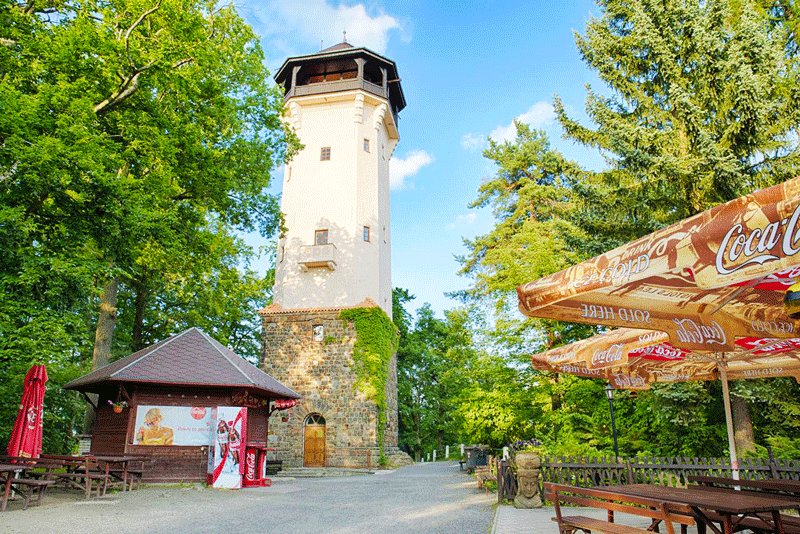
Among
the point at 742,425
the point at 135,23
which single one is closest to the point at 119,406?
the point at 135,23

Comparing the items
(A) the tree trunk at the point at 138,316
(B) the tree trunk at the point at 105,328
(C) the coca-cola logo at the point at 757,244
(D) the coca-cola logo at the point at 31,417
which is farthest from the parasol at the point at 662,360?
(A) the tree trunk at the point at 138,316

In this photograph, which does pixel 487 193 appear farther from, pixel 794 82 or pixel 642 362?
pixel 642 362

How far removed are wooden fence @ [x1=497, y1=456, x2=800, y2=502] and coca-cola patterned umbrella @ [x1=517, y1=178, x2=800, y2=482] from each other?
2.58m

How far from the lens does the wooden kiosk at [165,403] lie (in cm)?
1245

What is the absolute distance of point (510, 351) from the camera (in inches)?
579

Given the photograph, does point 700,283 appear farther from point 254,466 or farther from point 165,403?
point 165,403

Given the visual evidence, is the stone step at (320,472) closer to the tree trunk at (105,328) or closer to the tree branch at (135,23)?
the tree trunk at (105,328)

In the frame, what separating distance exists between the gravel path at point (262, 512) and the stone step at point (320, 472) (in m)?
6.69

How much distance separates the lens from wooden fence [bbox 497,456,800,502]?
750 cm

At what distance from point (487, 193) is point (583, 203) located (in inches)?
554

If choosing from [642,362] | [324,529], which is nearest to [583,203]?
[642,362]

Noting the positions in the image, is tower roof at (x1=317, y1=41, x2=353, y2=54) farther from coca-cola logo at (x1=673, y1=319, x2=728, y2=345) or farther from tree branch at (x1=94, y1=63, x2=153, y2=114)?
coca-cola logo at (x1=673, y1=319, x2=728, y2=345)

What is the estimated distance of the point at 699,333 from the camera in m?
4.18

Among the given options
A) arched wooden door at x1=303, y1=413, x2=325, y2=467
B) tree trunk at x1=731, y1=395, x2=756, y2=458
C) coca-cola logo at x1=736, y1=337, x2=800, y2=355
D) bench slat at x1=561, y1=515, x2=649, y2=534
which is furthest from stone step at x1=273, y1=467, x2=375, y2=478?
coca-cola logo at x1=736, y1=337, x2=800, y2=355
